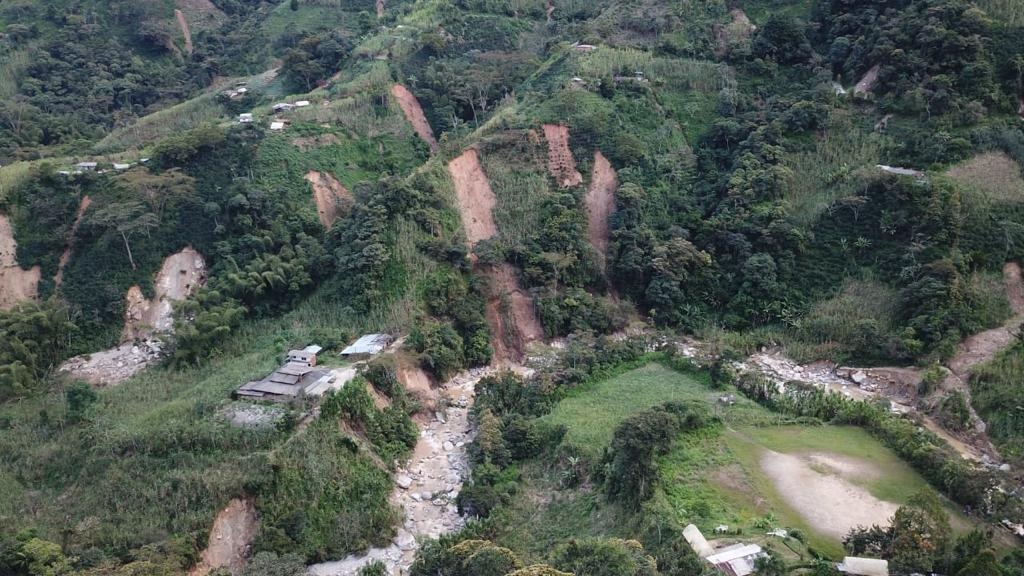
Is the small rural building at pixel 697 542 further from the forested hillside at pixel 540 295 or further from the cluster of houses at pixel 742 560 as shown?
the forested hillside at pixel 540 295

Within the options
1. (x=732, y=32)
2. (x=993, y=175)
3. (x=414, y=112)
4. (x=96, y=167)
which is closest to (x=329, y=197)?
(x=414, y=112)

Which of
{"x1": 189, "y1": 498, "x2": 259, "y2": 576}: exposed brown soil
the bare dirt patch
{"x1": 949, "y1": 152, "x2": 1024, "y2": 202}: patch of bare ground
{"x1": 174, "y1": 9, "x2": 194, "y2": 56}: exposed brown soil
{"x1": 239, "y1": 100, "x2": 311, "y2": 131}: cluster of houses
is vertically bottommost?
the bare dirt patch

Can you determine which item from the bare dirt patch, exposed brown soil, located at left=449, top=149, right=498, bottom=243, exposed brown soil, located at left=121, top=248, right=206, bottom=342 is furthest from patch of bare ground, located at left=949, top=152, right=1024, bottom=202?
exposed brown soil, located at left=121, top=248, right=206, bottom=342

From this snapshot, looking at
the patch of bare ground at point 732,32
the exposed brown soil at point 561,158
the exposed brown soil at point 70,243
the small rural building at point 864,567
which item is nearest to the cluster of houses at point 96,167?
the exposed brown soil at point 70,243

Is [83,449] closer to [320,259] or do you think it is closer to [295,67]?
[320,259]

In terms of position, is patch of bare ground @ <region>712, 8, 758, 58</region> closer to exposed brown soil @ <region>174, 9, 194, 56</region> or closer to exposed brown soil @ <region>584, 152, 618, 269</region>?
exposed brown soil @ <region>584, 152, 618, 269</region>
